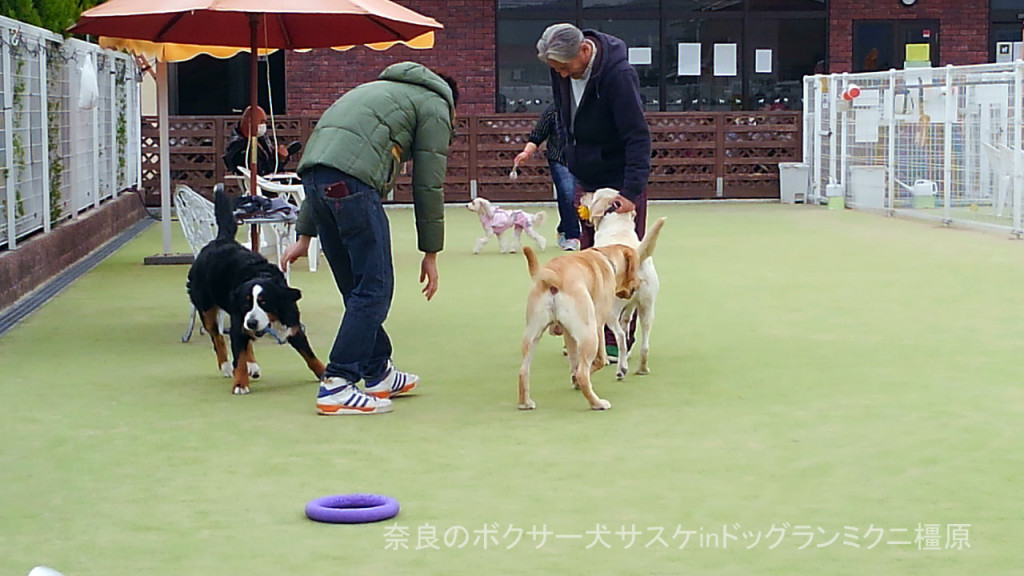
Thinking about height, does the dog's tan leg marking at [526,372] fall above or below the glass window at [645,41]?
below

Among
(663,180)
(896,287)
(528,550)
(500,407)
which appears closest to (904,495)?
(528,550)

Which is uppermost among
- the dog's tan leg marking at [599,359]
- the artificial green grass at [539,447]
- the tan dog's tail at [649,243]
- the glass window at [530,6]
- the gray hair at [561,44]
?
the glass window at [530,6]

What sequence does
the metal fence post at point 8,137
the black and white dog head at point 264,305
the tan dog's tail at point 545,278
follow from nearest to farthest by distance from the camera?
the tan dog's tail at point 545,278 < the black and white dog head at point 264,305 < the metal fence post at point 8,137

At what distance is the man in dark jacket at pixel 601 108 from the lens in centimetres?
716

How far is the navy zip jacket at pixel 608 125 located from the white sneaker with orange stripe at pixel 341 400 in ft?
6.11

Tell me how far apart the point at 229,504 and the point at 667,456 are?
1590 millimetres

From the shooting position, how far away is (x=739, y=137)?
20672 millimetres

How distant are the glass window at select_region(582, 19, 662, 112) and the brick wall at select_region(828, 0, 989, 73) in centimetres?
261


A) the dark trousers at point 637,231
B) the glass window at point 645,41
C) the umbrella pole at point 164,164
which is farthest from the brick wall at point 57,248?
the glass window at point 645,41

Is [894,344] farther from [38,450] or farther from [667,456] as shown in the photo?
[38,450]

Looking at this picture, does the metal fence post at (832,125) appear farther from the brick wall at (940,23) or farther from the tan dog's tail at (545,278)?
the tan dog's tail at (545,278)

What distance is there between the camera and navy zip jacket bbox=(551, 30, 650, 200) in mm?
7305

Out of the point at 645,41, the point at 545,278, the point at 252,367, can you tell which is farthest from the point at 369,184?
the point at 645,41

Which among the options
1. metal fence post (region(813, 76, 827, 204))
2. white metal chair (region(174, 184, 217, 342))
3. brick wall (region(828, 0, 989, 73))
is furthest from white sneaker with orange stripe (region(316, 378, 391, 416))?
brick wall (region(828, 0, 989, 73))
